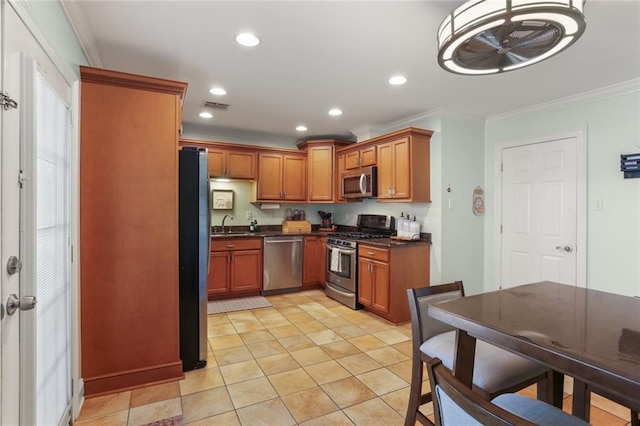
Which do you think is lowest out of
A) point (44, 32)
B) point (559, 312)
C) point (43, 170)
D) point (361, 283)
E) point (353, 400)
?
point (353, 400)

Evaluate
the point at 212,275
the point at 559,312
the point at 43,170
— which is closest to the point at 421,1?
the point at 559,312

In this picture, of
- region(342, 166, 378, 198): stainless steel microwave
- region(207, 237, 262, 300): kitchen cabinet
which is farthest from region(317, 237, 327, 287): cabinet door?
region(207, 237, 262, 300): kitchen cabinet

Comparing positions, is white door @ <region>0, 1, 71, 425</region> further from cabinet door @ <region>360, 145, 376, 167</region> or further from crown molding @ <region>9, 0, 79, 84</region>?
cabinet door @ <region>360, 145, 376, 167</region>

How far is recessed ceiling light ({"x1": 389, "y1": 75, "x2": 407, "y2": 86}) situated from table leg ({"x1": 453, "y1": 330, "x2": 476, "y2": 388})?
2295 millimetres

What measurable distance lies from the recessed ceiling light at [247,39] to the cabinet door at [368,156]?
2.41 m

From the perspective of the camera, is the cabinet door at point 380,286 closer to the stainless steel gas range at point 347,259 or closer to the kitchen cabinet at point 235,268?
the stainless steel gas range at point 347,259

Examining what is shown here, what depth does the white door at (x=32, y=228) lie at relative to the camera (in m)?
1.16

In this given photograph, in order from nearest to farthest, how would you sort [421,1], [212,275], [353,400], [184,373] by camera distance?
[421,1], [353,400], [184,373], [212,275]

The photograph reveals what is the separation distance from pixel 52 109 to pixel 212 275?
308 cm

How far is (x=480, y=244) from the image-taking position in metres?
4.16

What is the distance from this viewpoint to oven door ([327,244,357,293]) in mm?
4172

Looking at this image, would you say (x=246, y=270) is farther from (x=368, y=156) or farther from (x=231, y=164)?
(x=368, y=156)

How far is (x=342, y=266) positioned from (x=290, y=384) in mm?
2089

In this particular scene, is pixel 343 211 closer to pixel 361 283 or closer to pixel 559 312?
pixel 361 283
